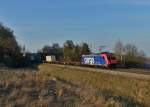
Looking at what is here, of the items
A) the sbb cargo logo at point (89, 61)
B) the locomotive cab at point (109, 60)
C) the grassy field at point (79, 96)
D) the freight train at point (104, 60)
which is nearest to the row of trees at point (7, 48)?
the sbb cargo logo at point (89, 61)

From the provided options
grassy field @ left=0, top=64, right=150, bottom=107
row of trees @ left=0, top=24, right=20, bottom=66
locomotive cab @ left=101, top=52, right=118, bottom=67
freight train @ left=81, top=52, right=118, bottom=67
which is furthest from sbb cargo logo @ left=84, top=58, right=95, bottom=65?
row of trees @ left=0, top=24, right=20, bottom=66

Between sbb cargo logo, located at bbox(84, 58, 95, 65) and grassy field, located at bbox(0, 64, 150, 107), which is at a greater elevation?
sbb cargo logo, located at bbox(84, 58, 95, 65)

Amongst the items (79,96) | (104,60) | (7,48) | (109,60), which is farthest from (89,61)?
(7,48)

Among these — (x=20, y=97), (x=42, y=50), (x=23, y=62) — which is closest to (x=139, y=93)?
(x=20, y=97)

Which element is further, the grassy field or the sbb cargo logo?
the sbb cargo logo

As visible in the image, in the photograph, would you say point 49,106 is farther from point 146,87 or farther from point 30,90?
point 146,87

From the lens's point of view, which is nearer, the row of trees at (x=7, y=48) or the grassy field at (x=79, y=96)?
the grassy field at (x=79, y=96)

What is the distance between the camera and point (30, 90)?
21.6 m

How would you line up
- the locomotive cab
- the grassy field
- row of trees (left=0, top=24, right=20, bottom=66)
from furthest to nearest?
row of trees (left=0, top=24, right=20, bottom=66) < the locomotive cab < the grassy field

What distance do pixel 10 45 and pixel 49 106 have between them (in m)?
Answer: 111

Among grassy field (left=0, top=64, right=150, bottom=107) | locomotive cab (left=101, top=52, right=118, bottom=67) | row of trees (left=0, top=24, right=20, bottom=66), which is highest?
row of trees (left=0, top=24, right=20, bottom=66)

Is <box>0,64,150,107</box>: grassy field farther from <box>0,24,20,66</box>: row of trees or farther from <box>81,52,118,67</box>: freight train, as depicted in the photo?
<box>0,24,20,66</box>: row of trees

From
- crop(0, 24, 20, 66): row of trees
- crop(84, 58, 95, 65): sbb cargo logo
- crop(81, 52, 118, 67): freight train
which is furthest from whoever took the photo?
crop(0, 24, 20, 66): row of trees

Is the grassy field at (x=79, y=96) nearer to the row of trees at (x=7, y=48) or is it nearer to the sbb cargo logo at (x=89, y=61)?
the sbb cargo logo at (x=89, y=61)
